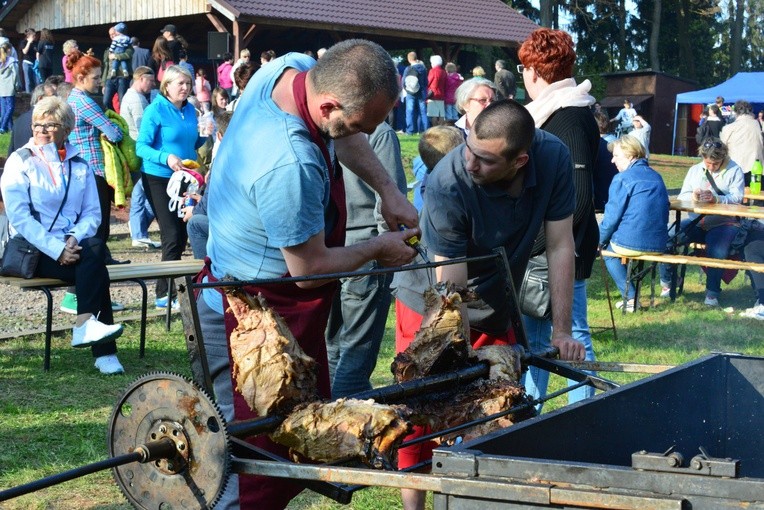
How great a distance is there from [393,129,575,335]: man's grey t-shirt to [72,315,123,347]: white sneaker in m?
3.20

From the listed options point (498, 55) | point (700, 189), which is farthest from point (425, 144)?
point (498, 55)

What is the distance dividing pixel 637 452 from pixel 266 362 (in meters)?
1.02

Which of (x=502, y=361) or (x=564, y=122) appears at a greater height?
(x=564, y=122)

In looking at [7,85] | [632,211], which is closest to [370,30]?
[7,85]

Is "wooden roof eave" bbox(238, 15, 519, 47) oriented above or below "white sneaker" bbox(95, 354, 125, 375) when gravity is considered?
above

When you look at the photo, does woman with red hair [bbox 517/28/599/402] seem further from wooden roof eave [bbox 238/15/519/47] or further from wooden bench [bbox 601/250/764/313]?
wooden roof eave [bbox 238/15/519/47]

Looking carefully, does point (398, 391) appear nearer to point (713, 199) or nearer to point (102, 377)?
point (102, 377)

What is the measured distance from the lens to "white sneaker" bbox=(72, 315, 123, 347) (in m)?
6.67

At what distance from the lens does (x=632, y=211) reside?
31.3ft

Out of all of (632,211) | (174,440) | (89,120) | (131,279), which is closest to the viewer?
(174,440)

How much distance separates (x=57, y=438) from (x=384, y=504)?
6.45 feet

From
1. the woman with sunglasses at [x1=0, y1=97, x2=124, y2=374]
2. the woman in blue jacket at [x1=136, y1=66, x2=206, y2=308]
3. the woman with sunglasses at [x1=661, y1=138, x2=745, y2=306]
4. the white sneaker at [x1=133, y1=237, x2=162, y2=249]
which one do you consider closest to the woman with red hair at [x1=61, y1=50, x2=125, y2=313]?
the woman in blue jacket at [x1=136, y1=66, x2=206, y2=308]

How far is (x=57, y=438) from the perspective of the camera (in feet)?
18.0

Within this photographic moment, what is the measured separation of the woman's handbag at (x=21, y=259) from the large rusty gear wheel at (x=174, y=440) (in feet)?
14.6
